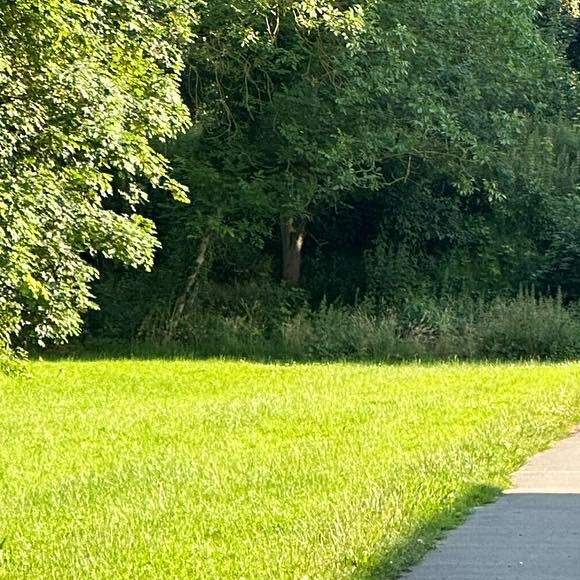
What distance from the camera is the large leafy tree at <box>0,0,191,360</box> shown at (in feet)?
43.7

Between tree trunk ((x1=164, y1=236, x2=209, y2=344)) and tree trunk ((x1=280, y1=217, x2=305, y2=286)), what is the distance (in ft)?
8.30

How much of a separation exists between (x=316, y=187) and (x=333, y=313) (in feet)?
9.16

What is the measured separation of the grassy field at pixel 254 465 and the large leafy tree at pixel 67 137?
6.00ft

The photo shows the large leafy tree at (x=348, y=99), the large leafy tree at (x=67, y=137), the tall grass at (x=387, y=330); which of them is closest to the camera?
the large leafy tree at (x=67, y=137)

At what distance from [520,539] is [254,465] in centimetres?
371

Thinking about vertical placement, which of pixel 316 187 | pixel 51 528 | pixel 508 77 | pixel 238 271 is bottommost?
pixel 51 528

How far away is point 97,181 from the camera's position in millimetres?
15297

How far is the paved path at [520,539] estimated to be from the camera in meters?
7.05

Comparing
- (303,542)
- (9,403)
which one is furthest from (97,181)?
(303,542)

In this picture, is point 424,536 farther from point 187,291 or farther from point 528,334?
point 187,291

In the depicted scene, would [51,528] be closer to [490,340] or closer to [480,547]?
[480,547]

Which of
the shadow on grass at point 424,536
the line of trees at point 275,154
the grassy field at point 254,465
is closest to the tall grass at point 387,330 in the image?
the line of trees at point 275,154

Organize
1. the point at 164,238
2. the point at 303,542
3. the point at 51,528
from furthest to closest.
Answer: the point at 164,238
the point at 51,528
the point at 303,542

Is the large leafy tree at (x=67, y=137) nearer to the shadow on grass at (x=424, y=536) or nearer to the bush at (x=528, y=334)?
the shadow on grass at (x=424, y=536)
